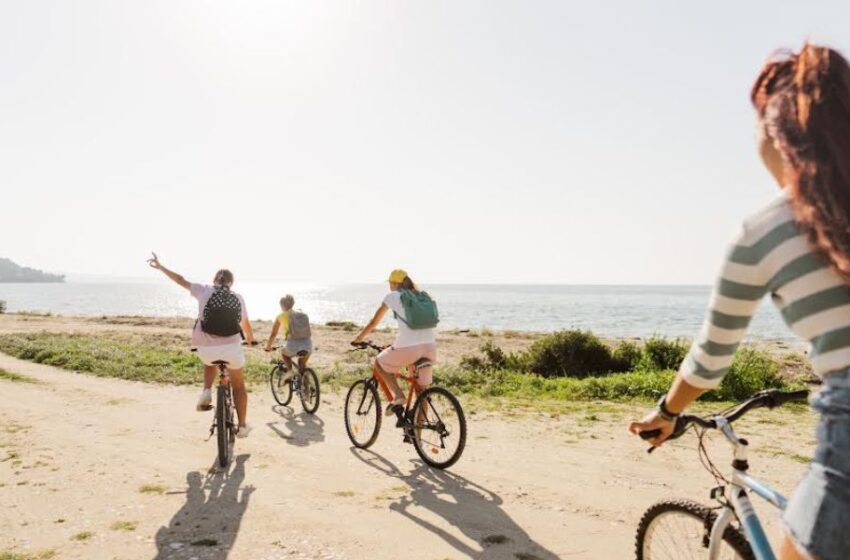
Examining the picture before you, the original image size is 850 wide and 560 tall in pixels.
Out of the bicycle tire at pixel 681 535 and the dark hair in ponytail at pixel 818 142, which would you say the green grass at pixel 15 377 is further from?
the dark hair in ponytail at pixel 818 142

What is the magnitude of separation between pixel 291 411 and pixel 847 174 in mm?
11519

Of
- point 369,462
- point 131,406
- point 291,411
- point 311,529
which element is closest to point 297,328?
point 291,411

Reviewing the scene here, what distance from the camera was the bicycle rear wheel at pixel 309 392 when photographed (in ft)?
39.3

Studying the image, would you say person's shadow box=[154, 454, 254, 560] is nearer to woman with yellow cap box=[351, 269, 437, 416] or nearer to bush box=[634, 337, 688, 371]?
woman with yellow cap box=[351, 269, 437, 416]

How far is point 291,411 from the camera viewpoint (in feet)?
40.2

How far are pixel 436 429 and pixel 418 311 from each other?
1.59 metres

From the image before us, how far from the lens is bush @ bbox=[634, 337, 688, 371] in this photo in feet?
57.4

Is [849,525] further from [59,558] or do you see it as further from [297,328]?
[297,328]

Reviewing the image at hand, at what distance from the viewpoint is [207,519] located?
20.7ft

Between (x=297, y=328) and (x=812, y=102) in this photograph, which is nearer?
(x=812, y=102)

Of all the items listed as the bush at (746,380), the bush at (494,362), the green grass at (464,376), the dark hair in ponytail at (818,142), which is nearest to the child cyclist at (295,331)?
the green grass at (464,376)

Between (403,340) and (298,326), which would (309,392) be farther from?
(403,340)

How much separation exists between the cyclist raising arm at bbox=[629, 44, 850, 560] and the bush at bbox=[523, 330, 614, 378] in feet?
56.4

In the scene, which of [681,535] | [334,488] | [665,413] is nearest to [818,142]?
[665,413]
